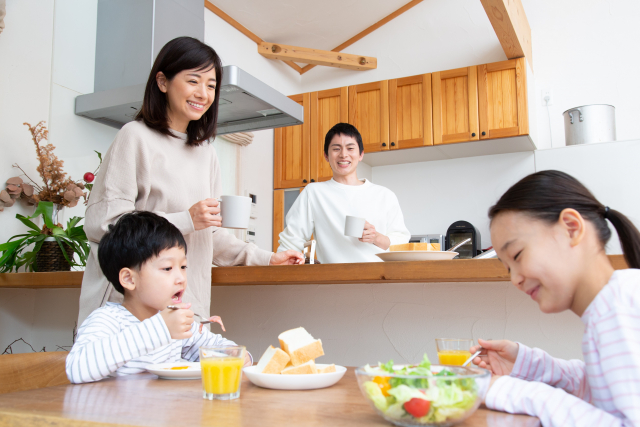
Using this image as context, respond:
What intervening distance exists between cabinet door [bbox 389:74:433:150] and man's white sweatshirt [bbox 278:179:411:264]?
4.64 ft

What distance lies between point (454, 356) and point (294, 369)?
0.97 feet

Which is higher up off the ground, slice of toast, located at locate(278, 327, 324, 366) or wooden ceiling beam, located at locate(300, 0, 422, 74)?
wooden ceiling beam, located at locate(300, 0, 422, 74)

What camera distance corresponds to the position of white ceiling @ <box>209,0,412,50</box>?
162 inches

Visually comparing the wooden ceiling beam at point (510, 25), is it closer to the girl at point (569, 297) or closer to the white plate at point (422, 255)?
the white plate at point (422, 255)

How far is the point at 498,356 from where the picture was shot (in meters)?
0.89

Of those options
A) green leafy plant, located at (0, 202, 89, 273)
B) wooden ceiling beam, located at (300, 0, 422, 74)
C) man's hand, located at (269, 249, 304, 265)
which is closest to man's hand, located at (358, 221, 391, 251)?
man's hand, located at (269, 249, 304, 265)

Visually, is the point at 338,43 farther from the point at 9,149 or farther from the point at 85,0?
the point at 9,149

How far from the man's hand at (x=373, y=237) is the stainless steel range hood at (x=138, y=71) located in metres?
0.88

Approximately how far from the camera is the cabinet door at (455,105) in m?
3.75

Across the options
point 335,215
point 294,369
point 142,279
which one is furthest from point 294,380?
point 335,215

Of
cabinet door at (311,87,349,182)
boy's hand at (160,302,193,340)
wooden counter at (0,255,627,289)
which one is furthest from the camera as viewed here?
cabinet door at (311,87,349,182)

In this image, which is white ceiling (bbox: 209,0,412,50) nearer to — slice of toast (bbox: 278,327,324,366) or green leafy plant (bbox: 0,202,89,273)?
green leafy plant (bbox: 0,202,89,273)

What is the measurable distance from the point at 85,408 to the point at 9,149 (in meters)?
2.19

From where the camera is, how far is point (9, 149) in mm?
2451
